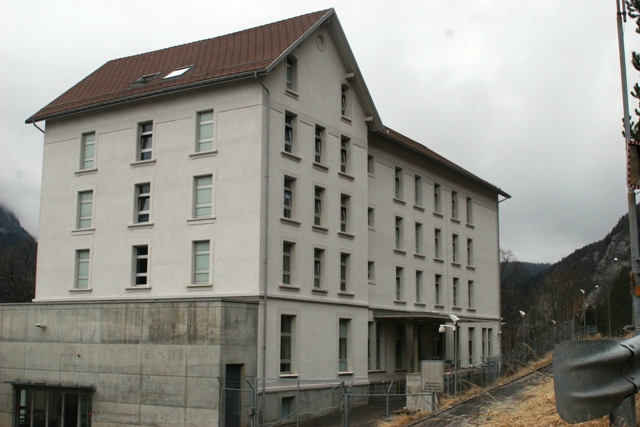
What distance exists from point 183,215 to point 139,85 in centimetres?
687

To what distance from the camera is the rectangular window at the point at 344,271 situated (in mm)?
36969

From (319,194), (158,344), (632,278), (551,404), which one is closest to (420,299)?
(319,194)

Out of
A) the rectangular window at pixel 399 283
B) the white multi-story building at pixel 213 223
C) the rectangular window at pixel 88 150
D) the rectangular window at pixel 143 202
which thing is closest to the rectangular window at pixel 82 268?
the white multi-story building at pixel 213 223

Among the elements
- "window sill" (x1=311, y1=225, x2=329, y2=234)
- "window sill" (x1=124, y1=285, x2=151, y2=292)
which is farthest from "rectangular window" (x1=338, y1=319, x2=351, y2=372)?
"window sill" (x1=124, y1=285, x2=151, y2=292)

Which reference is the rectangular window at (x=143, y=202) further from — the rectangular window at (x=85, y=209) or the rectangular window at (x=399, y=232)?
the rectangular window at (x=399, y=232)

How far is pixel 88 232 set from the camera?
36219 millimetres

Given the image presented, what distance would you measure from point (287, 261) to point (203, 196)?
444 cm

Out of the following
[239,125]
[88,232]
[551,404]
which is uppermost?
[239,125]

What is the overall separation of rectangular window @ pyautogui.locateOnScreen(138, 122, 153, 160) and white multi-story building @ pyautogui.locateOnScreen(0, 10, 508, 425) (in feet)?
0.30

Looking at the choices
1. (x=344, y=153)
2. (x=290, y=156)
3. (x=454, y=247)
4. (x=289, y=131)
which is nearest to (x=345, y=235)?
(x=344, y=153)

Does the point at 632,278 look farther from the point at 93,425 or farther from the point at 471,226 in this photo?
the point at 471,226

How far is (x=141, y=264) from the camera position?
34594 millimetres

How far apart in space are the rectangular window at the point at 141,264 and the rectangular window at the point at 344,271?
8884mm

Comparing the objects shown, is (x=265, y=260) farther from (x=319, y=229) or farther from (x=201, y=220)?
(x=319, y=229)
